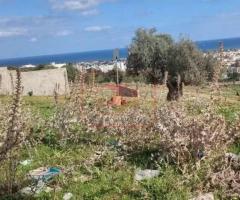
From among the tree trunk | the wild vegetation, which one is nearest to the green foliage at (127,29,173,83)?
the tree trunk

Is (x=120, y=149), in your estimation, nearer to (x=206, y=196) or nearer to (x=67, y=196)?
(x=67, y=196)

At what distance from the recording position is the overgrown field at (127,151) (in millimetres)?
6324

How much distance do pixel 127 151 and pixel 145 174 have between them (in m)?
1.19

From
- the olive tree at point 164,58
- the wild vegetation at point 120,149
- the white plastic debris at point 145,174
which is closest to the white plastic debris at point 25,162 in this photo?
the wild vegetation at point 120,149

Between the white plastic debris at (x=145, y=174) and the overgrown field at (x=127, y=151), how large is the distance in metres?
0.07

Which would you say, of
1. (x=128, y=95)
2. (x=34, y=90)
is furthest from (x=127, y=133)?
(x=34, y=90)

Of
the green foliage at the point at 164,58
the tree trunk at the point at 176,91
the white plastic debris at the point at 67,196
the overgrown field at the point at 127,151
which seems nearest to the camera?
the white plastic debris at the point at 67,196

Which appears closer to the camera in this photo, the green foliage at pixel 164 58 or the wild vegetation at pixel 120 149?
the wild vegetation at pixel 120 149

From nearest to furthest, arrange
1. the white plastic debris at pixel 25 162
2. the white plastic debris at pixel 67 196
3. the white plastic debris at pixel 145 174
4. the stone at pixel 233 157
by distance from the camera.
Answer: the white plastic debris at pixel 67 196
the white plastic debris at pixel 145 174
the stone at pixel 233 157
the white plastic debris at pixel 25 162

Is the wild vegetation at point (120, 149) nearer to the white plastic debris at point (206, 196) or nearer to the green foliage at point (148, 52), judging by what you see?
the white plastic debris at point (206, 196)

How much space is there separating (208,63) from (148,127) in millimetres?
35776

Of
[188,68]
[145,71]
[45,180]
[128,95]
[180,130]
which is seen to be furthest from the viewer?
[145,71]

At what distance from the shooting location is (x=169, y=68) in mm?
47188

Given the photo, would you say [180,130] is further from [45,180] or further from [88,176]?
[45,180]
